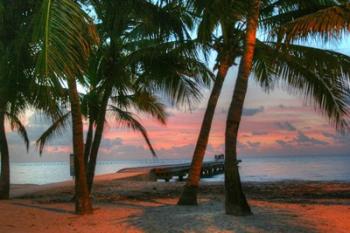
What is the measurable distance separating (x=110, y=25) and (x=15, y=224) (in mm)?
5782

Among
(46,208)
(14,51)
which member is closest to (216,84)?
(14,51)

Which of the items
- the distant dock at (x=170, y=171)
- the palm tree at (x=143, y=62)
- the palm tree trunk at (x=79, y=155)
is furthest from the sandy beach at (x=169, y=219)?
the distant dock at (x=170, y=171)

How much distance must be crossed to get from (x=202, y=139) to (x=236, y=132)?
2432mm

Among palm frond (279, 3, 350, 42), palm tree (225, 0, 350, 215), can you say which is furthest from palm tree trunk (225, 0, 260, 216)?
palm frond (279, 3, 350, 42)

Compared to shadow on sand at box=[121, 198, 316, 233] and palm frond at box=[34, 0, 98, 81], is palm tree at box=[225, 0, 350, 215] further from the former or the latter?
palm frond at box=[34, 0, 98, 81]

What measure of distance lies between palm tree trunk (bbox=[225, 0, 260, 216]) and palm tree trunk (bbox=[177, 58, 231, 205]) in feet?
7.35

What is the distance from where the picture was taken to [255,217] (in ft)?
35.2

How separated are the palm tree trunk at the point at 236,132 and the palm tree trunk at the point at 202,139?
2.24 meters

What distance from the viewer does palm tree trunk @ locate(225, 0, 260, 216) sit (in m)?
10.9

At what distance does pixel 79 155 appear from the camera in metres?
12.6

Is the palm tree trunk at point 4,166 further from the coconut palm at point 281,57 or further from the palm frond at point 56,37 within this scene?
the palm frond at point 56,37

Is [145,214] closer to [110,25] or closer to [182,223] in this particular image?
[182,223]

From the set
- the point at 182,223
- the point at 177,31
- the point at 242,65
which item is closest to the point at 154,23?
the point at 177,31

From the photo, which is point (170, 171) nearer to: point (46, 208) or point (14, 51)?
point (46, 208)
